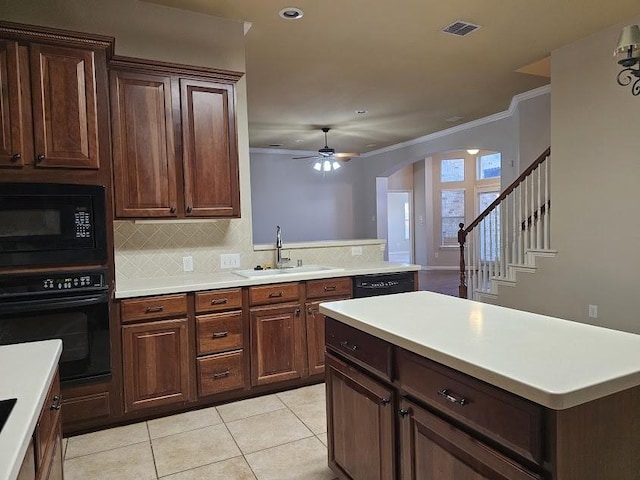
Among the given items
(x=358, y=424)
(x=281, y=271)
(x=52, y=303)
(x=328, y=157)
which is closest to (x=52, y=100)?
(x=52, y=303)

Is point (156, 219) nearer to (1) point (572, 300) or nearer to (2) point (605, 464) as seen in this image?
(2) point (605, 464)

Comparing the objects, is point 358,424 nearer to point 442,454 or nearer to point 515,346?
point 442,454

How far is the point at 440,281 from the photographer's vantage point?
30.1 feet

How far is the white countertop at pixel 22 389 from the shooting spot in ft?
2.82

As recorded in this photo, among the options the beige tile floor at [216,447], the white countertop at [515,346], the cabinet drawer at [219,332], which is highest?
the white countertop at [515,346]

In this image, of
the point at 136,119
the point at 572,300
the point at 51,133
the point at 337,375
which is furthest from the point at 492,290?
the point at 51,133

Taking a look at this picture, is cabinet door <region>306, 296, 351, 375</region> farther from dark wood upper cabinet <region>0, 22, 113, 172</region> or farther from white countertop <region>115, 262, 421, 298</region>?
dark wood upper cabinet <region>0, 22, 113, 172</region>

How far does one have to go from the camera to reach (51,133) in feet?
8.46

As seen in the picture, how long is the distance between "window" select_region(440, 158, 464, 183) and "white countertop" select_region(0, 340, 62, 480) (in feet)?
34.9

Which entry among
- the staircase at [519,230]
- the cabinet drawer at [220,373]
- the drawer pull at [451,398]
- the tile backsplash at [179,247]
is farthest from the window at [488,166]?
the drawer pull at [451,398]

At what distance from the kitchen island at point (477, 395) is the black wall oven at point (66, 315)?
1502mm

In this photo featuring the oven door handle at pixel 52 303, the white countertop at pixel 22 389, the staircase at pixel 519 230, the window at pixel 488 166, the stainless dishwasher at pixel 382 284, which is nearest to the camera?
the white countertop at pixel 22 389

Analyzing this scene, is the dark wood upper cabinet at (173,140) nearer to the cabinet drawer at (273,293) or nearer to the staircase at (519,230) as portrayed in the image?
the cabinet drawer at (273,293)

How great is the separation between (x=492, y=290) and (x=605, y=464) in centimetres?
465
